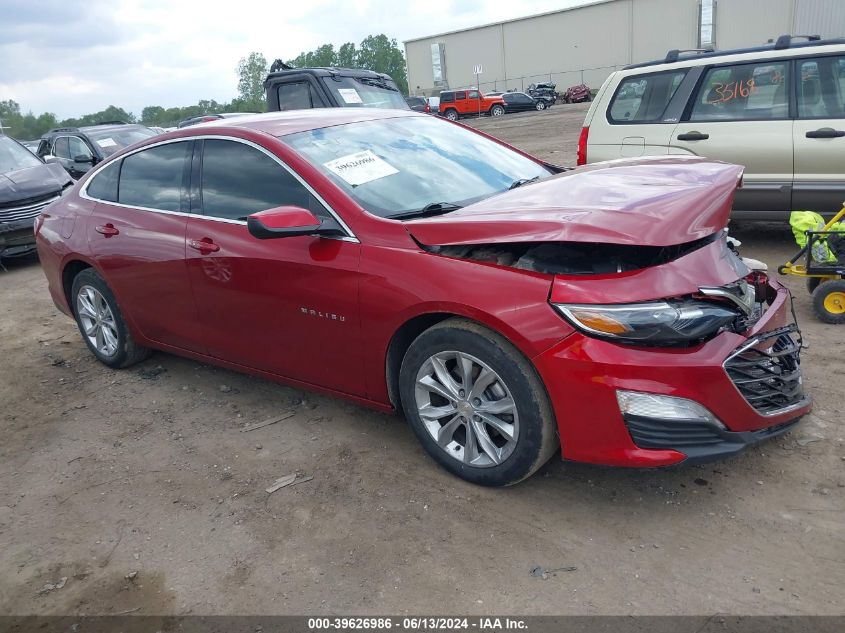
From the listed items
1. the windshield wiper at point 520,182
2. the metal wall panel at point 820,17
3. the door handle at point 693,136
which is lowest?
the door handle at point 693,136

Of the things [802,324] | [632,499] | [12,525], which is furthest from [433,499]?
[802,324]

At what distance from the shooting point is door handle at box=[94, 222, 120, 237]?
14.7 ft

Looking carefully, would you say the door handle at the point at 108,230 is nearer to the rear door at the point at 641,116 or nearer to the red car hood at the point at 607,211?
the red car hood at the point at 607,211

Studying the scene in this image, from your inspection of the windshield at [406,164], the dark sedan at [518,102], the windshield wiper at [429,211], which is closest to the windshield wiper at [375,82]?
the windshield at [406,164]

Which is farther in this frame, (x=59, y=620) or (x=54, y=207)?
(x=54, y=207)

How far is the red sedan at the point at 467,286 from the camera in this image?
264cm

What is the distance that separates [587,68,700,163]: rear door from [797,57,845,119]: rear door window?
3.05 ft

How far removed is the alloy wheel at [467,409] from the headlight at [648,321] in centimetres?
46

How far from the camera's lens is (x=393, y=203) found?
3.39 metres

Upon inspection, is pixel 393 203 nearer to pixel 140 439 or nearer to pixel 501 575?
pixel 501 575

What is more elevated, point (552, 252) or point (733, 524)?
point (552, 252)

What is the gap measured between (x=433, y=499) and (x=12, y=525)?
2.00m

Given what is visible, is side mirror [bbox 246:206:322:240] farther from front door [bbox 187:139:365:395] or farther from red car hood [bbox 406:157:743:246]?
red car hood [bbox 406:157:743:246]

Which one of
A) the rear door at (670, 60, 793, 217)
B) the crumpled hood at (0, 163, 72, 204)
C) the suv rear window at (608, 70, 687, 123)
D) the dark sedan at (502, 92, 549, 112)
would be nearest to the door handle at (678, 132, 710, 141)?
the rear door at (670, 60, 793, 217)
